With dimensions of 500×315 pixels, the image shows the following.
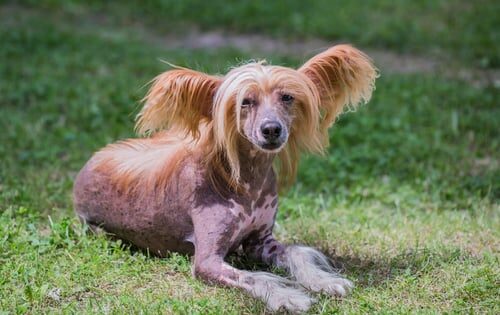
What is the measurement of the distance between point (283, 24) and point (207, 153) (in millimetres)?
6314

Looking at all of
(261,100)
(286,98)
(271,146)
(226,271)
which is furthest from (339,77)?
(226,271)

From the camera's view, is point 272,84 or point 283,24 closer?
point 272,84

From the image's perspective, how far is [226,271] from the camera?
4320 millimetres

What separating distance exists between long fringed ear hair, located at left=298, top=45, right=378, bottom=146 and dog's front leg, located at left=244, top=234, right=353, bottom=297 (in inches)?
26.5

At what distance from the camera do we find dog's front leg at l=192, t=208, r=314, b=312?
4.10m

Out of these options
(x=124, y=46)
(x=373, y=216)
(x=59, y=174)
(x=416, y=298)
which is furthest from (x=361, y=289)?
(x=124, y=46)

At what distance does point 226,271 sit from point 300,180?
2.30 m

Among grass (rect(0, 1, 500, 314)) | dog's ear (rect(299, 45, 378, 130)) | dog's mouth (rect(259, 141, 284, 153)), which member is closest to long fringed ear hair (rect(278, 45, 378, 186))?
dog's ear (rect(299, 45, 378, 130))

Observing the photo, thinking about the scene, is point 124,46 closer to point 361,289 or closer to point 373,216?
point 373,216

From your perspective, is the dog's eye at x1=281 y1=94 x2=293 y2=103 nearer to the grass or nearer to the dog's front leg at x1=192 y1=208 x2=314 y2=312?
the dog's front leg at x1=192 y1=208 x2=314 y2=312

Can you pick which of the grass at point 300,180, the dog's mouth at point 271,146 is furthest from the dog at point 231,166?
the grass at point 300,180

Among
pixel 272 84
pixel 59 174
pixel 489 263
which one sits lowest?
pixel 59 174

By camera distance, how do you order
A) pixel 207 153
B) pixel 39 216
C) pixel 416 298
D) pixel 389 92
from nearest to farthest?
pixel 416 298 → pixel 207 153 → pixel 39 216 → pixel 389 92

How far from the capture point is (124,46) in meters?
9.71
